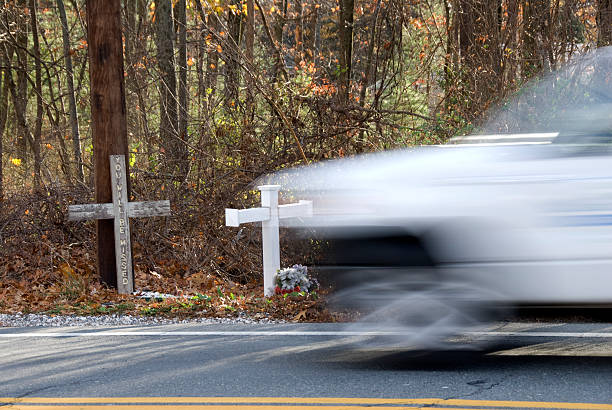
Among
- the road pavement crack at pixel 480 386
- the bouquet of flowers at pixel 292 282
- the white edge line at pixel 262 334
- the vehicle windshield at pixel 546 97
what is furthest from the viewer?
the vehicle windshield at pixel 546 97

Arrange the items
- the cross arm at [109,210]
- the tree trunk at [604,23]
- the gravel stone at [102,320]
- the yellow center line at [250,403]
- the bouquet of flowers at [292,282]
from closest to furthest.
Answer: the yellow center line at [250,403] < the gravel stone at [102,320] < the bouquet of flowers at [292,282] < the cross arm at [109,210] < the tree trunk at [604,23]

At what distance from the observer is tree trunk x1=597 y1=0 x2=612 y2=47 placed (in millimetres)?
15375

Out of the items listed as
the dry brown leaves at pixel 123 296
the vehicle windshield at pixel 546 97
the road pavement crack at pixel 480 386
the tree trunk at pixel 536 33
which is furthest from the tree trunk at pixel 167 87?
the road pavement crack at pixel 480 386

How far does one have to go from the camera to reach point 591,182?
524 cm

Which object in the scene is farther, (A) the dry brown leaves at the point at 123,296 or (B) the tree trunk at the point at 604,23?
(B) the tree trunk at the point at 604,23

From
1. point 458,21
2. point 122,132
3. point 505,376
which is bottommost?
point 505,376

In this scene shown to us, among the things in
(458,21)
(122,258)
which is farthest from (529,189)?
(458,21)

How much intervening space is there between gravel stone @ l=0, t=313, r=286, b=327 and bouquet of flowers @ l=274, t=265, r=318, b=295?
29.2 inches

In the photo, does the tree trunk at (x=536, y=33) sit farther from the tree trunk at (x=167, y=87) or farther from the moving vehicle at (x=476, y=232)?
the moving vehicle at (x=476, y=232)

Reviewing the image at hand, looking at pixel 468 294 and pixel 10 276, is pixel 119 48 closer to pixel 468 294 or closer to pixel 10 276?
pixel 10 276

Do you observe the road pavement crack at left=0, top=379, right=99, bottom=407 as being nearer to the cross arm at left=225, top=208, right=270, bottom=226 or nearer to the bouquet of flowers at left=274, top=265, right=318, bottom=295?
the cross arm at left=225, top=208, right=270, bottom=226

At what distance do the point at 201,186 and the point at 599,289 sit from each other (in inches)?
324

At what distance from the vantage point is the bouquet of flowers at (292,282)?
8.56 m

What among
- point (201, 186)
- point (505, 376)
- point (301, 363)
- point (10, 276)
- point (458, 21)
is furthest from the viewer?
point (458, 21)
